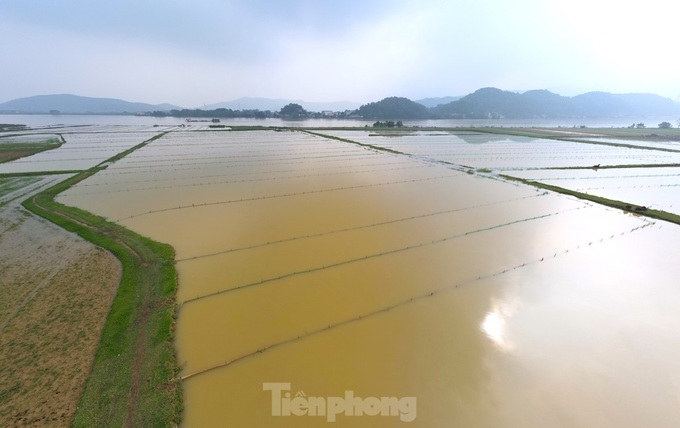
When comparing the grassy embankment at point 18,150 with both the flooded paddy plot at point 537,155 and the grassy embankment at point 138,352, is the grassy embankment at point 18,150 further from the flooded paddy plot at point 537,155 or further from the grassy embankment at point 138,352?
the flooded paddy plot at point 537,155

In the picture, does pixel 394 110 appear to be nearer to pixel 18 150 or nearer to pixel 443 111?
pixel 443 111

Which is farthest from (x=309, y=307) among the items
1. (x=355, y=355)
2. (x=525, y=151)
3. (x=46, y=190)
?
(x=525, y=151)

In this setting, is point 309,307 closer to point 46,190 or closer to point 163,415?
point 163,415

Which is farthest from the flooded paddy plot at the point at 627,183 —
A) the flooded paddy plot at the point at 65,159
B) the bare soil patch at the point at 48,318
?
the flooded paddy plot at the point at 65,159

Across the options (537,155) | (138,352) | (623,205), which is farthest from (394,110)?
(138,352)

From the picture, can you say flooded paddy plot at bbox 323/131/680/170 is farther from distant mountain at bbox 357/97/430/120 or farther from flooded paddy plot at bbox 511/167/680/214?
distant mountain at bbox 357/97/430/120

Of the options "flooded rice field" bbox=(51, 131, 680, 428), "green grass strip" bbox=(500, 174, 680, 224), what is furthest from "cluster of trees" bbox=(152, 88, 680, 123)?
"flooded rice field" bbox=(51, 131, 680, 428)
